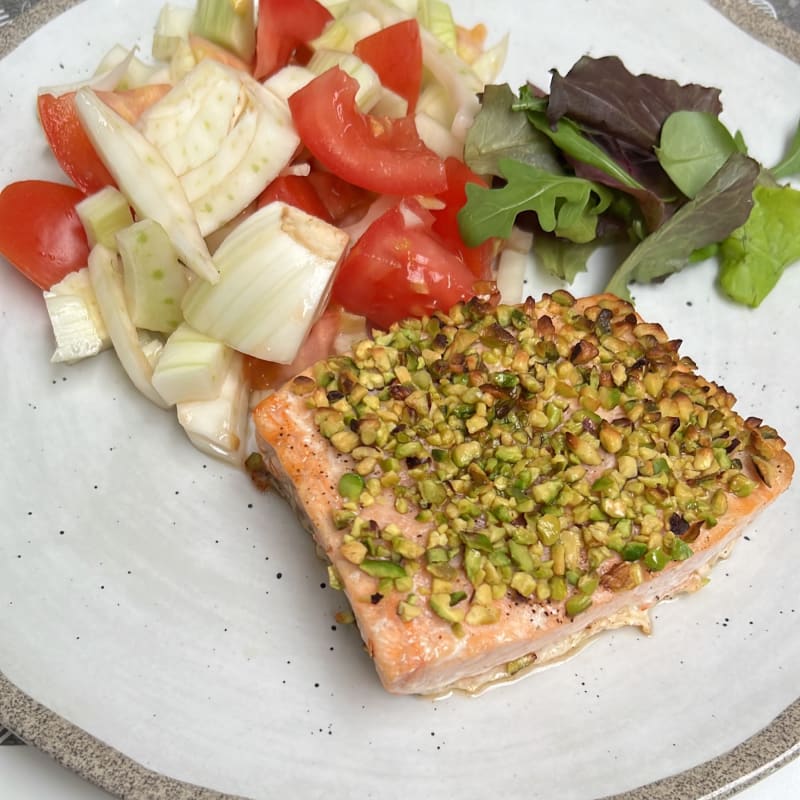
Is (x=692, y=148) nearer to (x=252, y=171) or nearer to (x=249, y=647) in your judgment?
A: (x=252, y=171)

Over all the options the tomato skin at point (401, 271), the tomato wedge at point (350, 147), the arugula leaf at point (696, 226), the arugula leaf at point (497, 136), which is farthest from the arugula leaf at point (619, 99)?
the tomato skin at point (401, 271)

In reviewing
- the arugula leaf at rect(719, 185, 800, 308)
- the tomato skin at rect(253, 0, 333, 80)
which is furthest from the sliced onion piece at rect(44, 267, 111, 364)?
the arugula leaf at rect(719, 185, 800, 308)

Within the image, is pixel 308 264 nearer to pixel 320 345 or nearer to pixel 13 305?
pixel 320 345

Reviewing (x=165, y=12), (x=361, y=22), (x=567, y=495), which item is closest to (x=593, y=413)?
(x=567, y=495)

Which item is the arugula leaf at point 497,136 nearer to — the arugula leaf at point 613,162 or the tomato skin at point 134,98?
the arugula leaf at point 613,162

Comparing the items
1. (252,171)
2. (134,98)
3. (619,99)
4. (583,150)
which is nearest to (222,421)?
(252,171)

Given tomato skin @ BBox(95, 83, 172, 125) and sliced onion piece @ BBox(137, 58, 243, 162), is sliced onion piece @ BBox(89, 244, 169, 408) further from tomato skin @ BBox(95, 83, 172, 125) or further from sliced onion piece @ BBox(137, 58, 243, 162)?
tomato skin @ BBox(95, 83, 172, 125)
